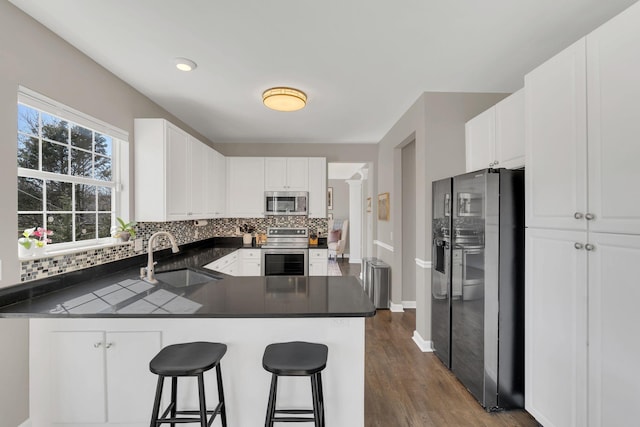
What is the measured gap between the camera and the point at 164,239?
329 cm

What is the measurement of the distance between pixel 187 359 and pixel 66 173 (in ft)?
5.90

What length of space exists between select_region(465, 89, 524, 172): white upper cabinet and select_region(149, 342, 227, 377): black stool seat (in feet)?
7.85

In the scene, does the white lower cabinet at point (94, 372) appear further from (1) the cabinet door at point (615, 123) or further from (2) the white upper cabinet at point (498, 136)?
(2) the white upper cabinet at point (498, 136)

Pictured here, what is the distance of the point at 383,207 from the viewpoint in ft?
14.4

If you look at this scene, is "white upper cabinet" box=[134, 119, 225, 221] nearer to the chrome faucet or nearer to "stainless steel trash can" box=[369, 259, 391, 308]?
the chrome faucet

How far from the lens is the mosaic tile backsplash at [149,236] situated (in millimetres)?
1841

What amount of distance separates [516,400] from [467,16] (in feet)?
8.64

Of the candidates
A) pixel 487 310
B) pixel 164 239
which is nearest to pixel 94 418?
pixel 164 239

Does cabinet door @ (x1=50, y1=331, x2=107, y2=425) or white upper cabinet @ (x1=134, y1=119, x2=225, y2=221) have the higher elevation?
white upper cabinet @ (x1=134, y1=119, x2=225, y2=221)

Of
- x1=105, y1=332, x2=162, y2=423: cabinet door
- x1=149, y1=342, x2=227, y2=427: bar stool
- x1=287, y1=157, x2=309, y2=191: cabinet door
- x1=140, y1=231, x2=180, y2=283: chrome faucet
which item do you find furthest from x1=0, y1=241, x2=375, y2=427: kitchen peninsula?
x1=287, y1=157, x2=309, y2=191: cabinet door

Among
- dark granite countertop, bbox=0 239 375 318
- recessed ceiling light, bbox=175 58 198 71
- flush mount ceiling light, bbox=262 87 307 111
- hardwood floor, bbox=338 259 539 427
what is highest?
recessed ceiling light, bbox=175 58 198 71

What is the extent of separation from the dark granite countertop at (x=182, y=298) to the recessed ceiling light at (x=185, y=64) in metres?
1.74

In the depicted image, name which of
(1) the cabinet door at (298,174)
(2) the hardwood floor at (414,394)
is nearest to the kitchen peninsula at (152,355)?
(2) the hardwood floor at (414,394)

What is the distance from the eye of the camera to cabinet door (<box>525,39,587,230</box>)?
147cm
